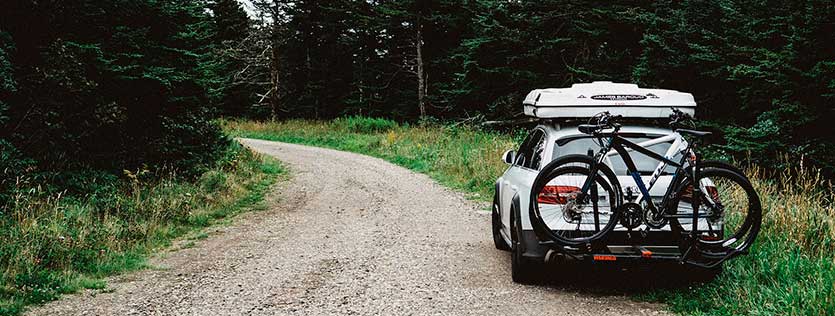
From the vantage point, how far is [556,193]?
5.75 meters

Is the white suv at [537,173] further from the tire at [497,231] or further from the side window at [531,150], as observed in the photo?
the tire at [497,231]

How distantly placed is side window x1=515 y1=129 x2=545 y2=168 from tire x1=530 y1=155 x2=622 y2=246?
88cm

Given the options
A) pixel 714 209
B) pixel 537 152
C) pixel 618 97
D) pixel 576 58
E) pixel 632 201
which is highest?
pixel 576 58

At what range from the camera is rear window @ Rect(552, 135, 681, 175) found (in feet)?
19.9

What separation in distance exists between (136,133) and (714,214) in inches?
426

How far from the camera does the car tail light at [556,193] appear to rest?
18.7ft

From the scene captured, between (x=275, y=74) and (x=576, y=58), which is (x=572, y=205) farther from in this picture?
(x=275, y=74)

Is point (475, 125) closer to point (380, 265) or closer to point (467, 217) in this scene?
point (467, 217)

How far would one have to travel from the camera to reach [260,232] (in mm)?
9781

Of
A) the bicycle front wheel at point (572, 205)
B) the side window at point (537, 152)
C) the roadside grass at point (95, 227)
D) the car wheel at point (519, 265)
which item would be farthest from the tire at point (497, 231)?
the roadside grass at point (95, 227)

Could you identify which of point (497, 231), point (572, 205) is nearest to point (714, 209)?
point (572, 205)

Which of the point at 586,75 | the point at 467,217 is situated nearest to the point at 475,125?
the point at 586,75

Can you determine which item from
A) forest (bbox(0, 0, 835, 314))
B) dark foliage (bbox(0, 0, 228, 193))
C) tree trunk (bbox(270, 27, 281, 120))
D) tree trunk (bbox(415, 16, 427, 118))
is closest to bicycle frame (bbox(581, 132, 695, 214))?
forest (bbox(0, 0, 835, 314))

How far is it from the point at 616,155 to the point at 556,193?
841mm
